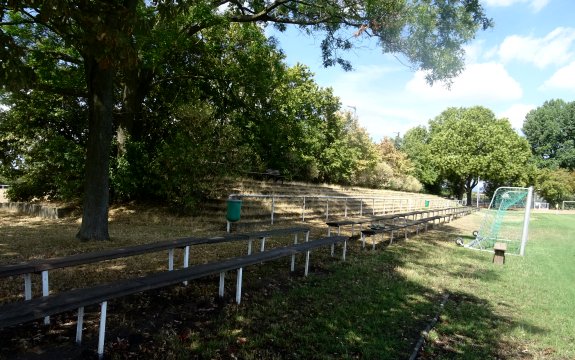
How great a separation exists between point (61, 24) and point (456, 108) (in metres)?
60.0

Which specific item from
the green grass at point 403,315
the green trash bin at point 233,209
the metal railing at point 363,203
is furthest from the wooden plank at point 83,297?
the metal railing at point 363,203

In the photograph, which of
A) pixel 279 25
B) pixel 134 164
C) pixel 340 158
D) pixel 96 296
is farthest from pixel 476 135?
pixel 96 296

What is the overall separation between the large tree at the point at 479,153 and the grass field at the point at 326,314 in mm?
39987

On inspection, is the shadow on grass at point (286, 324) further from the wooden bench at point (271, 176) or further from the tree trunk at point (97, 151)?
the wooden bench at point (271, 176)

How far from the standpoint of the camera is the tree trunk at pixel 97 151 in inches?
313

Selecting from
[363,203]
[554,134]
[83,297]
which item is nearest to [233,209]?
[83,297]

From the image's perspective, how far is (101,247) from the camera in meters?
7.33

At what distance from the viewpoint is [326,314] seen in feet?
15.2

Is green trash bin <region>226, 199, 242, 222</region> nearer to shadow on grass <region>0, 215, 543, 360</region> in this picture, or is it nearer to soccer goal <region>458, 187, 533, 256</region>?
shadow on grass <region>0, 215, 543, 360</region>

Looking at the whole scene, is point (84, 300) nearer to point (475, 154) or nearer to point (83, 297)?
point (83, 297)

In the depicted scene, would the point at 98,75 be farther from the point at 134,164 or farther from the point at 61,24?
the point at 134,164

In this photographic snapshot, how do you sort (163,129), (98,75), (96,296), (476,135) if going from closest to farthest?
(96,296) → (98,75) → (163,129) → (476,135)

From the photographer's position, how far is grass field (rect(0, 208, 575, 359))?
3553 millimetres

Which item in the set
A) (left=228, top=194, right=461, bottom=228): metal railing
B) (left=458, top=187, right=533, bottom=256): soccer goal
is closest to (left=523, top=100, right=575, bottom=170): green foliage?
(left=228, top=194, right=461, bottom=228): metal railing
